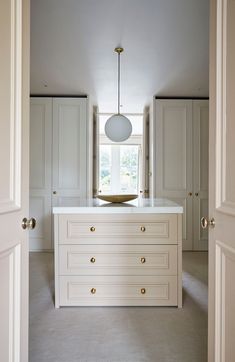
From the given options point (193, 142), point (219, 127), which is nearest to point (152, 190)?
point (193, 142)

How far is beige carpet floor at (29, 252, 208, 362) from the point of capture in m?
1.65

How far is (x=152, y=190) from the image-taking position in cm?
447

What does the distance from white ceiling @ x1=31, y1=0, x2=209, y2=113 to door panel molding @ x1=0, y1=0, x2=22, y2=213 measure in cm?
127

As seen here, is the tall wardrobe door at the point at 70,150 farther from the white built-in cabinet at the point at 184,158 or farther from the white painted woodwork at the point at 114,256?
the white painted woodwork at the point at 114,256

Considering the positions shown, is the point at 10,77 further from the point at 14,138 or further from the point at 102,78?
the point at 102,78

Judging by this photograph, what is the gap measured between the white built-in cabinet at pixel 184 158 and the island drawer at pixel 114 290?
87.6 inches

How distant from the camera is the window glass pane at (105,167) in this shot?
27.1 ft

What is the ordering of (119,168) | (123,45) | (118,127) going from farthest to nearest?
1. (119,168)
2. (118,127)
3. (123,45)

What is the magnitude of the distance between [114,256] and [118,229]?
0.73 feet

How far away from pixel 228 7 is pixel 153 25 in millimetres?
1535

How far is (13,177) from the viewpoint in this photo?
1.09 meters

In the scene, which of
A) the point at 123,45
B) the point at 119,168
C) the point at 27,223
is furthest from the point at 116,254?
the point at 119,168

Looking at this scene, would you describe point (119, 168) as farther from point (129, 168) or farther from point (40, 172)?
point (40, 172)

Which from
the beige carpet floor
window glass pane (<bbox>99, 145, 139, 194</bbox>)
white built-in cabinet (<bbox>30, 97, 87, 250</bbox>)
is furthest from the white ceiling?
window glass pane (<bbox>99, 145, 139, 194</bbox>)
